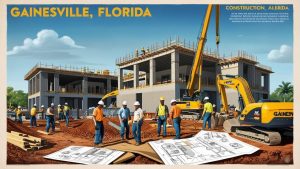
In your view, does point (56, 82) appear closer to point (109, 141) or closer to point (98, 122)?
point (109, 141)

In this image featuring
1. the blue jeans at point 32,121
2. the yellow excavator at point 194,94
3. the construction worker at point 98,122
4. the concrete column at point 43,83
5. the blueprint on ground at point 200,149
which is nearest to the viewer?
the blueprint on ground at point 200,149

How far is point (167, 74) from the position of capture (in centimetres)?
1962

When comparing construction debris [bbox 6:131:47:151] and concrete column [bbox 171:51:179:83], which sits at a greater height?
concrete column [bbox 171:51:179:83]

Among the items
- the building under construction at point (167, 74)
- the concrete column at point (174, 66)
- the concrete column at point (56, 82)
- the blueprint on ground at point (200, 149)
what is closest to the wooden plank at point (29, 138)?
the blueprint on ground at point (200, 149)

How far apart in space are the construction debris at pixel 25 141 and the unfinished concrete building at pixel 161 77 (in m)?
6.21

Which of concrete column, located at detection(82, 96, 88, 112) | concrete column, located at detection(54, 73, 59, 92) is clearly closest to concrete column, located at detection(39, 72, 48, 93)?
concrete column, located at detection(54, 73, 59, 92)

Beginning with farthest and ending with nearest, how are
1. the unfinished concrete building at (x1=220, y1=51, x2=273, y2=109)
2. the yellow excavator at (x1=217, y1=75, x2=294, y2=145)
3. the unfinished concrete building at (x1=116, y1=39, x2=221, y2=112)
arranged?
1. the unfinished concrete building at (x1=116, y1=39, x2=221, y2=112)
2. the unfinished concrete building at (x1=220, y1=51, x2=273, y2=109)
3. the yellow excavator at (x1=217, y1=75, x2=294, y2=145)

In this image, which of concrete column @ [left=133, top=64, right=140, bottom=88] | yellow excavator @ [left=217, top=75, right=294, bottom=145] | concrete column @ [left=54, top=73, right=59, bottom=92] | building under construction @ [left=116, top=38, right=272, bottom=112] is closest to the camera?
yellow excavator @ [left=217, top=75, right=294, bottom=145]

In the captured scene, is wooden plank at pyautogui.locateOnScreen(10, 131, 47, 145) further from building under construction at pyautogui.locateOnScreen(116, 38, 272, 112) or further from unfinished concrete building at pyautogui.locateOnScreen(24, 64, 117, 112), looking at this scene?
building under construction at pyautogui.locateOnScreen(116, 38, 272, 112)

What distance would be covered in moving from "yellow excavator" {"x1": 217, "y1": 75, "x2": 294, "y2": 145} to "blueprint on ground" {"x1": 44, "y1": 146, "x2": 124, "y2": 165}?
521cm

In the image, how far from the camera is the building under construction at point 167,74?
15.9m

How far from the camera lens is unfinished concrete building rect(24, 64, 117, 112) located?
14.2 m

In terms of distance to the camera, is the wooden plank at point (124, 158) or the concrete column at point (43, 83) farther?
the concrete column at point (43, 83)

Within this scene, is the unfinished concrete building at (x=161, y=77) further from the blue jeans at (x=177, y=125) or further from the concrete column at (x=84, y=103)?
the blue jeans at (x=177, y=125)
